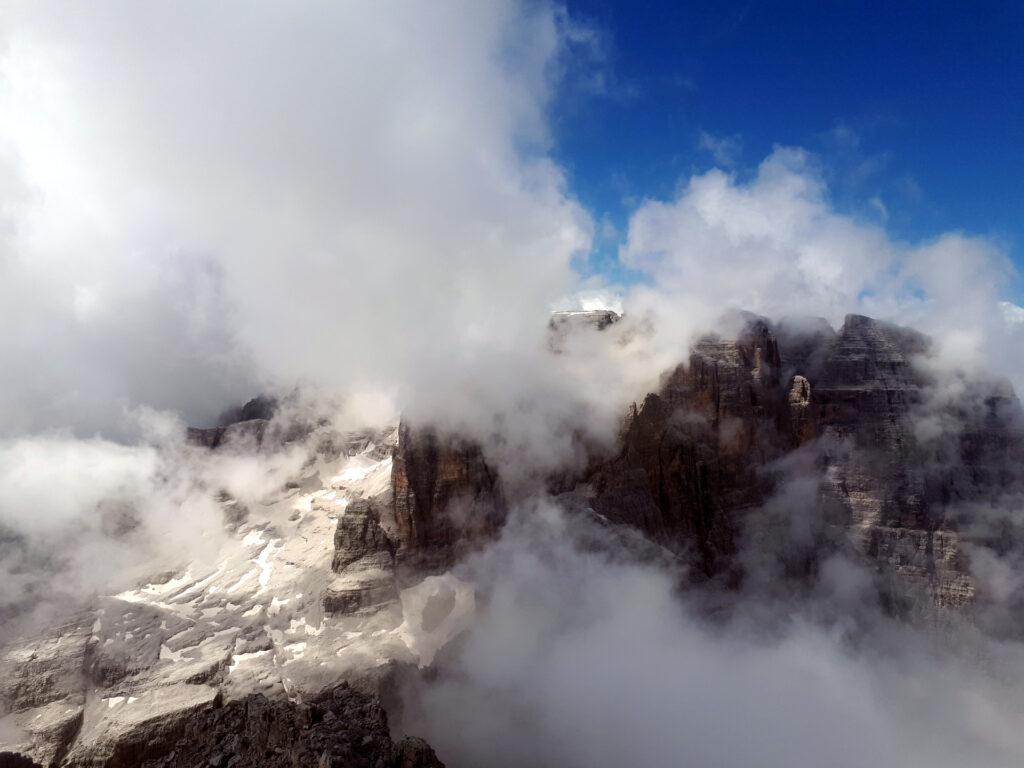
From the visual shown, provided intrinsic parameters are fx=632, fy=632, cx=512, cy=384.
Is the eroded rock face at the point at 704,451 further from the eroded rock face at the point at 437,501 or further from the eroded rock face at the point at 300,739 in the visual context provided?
the eroded rock face at the point at 300,739

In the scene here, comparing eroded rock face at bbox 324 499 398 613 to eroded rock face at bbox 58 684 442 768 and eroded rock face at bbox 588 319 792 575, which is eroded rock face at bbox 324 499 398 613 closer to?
eroded rock face at bbox 588 319 792 575

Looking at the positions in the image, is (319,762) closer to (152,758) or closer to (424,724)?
(424,724)

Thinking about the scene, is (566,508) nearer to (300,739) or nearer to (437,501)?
(437,501)

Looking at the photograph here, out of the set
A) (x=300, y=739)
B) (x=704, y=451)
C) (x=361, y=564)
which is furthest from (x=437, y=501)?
(x=300, y=739)

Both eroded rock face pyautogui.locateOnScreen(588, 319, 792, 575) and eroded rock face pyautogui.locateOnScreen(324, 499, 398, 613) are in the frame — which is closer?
eroded rock face pyautogui.locateOnScreen(324, 499, 398, 613)

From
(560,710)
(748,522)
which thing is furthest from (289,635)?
(748,522)

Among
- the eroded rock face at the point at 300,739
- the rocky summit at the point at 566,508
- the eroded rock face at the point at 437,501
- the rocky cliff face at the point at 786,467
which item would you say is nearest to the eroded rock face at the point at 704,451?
the rocky cliff face at the point at 786,467

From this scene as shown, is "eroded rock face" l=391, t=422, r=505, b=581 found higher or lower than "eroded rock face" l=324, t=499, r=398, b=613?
higher

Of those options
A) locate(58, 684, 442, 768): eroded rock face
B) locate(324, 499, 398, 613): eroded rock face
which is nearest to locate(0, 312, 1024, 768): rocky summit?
locate(324, 499, 398, 613): eroded rock face
